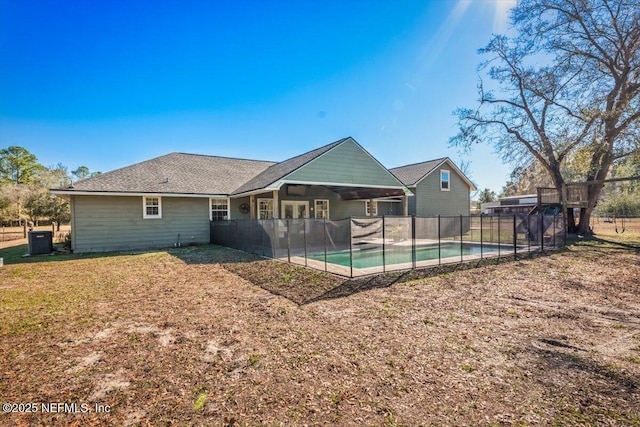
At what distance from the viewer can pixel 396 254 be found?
8867 millimetres

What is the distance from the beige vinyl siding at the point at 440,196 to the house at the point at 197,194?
205 inches

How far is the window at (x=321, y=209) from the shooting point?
17484 mm

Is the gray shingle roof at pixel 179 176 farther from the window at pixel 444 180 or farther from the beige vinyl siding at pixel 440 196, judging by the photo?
the window at pixel 444 180

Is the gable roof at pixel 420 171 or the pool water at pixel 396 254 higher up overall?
the gable roof at pixel 420 171

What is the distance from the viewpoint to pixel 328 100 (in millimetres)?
16766

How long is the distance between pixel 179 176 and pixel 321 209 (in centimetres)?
811

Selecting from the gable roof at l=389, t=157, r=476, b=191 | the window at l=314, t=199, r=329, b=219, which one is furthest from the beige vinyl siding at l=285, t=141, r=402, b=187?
the gable roof at l=389, t=157, r=476, b=191

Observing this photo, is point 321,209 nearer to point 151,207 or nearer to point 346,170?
point 346,170

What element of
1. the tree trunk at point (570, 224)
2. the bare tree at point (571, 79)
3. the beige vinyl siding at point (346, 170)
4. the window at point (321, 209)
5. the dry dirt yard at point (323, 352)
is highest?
the bare tree at point (571, 79)

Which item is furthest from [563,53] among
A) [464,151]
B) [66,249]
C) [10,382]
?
[66,249]

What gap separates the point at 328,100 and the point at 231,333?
1516 centimetres

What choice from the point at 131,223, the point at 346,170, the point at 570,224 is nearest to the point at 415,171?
the point at 570,224

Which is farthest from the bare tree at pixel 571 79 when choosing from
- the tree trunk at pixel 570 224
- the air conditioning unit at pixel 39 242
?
the air conditioning unit at pixel 39 242

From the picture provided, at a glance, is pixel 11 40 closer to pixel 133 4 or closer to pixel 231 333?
pixel 133 4
